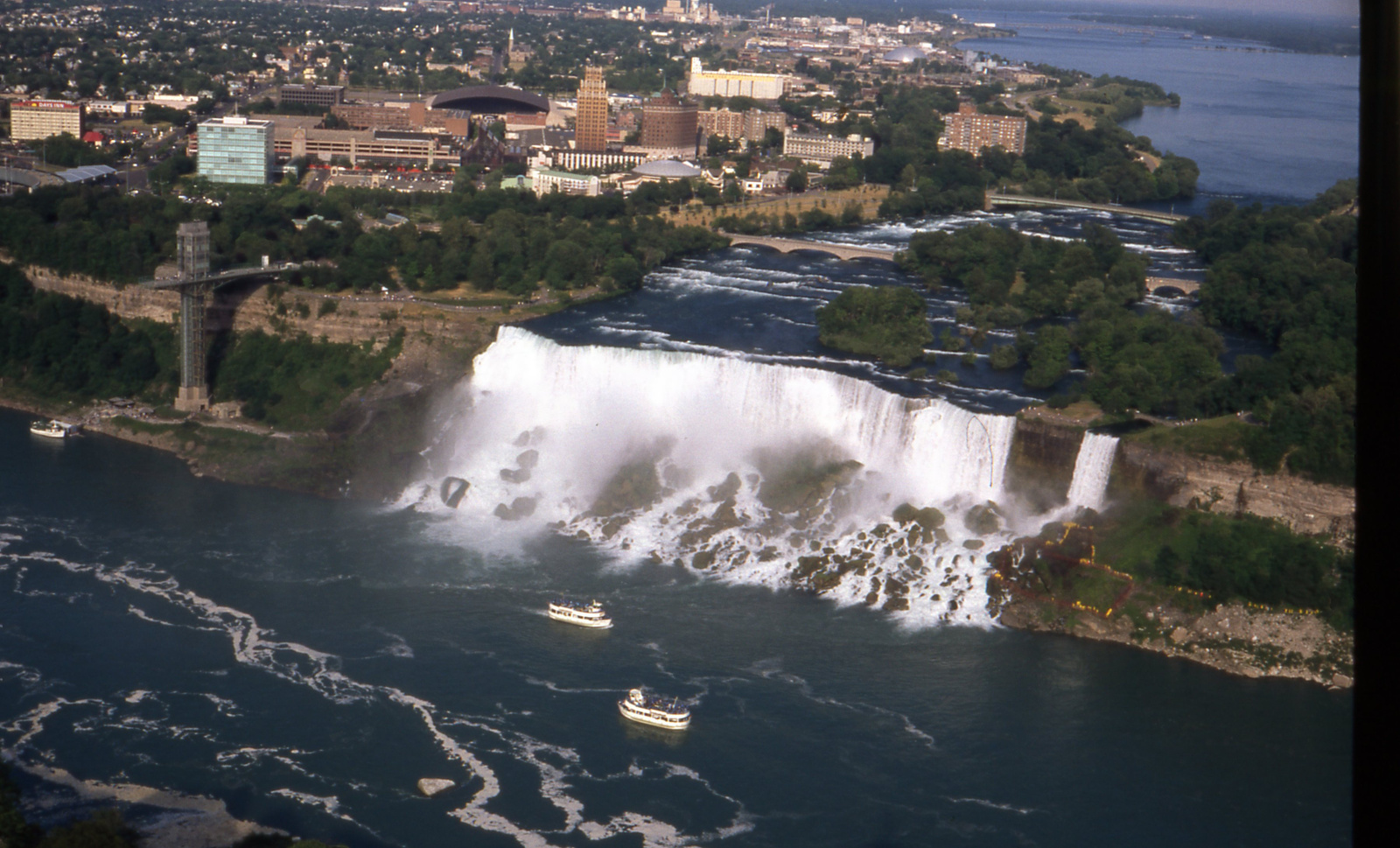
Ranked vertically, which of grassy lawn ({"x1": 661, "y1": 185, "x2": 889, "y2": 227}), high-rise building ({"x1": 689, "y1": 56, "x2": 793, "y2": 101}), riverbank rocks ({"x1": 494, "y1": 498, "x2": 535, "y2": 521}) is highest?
high-rise building ({"x1": 689, "y1": 56, "x2": 793, "y2": 101})

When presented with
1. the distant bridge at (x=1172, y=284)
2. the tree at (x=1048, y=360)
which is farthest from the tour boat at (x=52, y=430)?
the distant bridge at (x=1172, y=284)

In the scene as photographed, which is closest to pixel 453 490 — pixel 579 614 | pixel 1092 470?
pixel 579 614

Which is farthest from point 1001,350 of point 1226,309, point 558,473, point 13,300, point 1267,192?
point 1267,192

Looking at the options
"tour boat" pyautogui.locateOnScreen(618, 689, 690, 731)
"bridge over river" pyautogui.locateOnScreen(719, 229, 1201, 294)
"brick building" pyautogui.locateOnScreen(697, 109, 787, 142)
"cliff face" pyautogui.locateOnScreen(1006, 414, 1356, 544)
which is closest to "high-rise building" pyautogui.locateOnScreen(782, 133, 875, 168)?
"brick building" pyautogui.locateOnScreen(697, 109, 787, 142)

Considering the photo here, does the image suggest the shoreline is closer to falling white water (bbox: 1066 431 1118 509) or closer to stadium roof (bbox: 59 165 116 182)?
falling white water (bbox: 1066 431 1118 509)

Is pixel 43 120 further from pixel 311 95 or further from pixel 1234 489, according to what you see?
pixel 1234 489

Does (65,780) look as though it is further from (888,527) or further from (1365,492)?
(1365,492)

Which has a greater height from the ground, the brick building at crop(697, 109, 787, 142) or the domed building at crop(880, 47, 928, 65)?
the domed building at crop(880, 47, 928, 65)
